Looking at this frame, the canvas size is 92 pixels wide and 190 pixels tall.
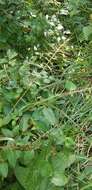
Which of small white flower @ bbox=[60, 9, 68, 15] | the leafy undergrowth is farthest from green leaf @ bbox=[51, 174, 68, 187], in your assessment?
small white flower @ bbox=[60, 9, 68, 15]

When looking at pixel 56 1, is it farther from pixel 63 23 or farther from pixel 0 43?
pixel 0 43

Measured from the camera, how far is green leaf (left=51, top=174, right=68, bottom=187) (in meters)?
1.57

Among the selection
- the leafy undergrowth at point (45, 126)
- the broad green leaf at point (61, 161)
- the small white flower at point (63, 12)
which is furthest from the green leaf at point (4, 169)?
the small white flower at point (63, 12)

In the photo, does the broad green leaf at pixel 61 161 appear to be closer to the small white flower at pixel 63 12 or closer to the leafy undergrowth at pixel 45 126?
the leafy undergrowth at pixel 45 126

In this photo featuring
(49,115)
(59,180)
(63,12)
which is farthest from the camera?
(63,12)

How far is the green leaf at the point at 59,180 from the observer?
157 cm

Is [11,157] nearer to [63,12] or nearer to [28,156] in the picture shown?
[28,156]

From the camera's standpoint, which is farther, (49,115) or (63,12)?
(63,12)

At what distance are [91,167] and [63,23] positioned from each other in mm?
1790

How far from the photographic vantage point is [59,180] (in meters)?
1.58

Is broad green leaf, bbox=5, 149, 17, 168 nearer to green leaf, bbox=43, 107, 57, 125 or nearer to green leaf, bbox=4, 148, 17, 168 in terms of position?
green leaf, bbox=4, 148, 17, 168

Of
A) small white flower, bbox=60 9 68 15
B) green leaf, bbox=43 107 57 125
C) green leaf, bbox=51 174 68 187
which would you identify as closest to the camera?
green leaf, bbox=51 174 68 187

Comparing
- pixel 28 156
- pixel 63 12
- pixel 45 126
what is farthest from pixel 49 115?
pixel 63 12

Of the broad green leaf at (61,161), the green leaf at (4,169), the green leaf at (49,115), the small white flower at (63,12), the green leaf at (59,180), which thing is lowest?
the green leaf at (59,180)
